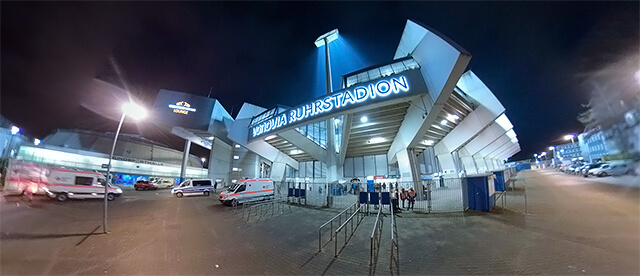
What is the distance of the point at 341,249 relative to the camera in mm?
5699

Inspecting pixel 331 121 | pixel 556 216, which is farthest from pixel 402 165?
pixel 556 216

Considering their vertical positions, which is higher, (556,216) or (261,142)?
(261,142)

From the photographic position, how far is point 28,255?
5.11 metres

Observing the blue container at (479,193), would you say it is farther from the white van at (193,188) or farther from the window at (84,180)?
the window at (84,180)

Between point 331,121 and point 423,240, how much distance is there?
1623 cm

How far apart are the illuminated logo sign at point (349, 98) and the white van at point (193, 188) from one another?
582 inches

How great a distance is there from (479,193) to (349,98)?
30.2 ft

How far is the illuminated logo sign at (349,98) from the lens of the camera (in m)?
12.9

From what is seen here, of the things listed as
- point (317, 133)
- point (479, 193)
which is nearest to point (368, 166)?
point (317, 133)

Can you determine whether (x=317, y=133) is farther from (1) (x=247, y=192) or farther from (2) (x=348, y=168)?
(1) (x=247, y=192)

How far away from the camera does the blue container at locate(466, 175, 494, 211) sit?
9.91 m

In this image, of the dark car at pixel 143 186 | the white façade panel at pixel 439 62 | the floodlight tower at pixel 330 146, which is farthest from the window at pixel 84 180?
the white façade panel at pixel 439 62

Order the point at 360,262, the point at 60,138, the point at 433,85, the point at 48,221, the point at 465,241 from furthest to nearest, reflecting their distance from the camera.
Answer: the point at 60,138, the point at 433,85, the point at 48,221, the point at 465,241, the point at 360,262

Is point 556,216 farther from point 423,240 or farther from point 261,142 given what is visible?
point 261,142
